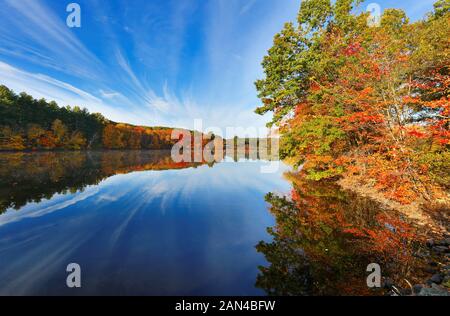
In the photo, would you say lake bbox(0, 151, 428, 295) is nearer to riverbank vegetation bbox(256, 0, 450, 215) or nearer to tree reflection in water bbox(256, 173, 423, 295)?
tree reflection in water bbox(256, 173, 423, 295)

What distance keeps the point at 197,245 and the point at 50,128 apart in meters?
72.8

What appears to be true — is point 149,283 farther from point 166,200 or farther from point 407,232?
Answer: point 407,232

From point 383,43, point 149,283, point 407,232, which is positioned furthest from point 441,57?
point 149,283

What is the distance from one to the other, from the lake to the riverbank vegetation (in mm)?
2902

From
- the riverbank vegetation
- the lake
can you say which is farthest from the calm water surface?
the riverbank vegetation

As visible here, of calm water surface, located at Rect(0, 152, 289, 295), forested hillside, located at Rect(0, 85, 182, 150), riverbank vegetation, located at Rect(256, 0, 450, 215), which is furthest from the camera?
forested hillside, located at Rect(0, 85, 182, 150)

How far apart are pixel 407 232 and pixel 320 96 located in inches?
431

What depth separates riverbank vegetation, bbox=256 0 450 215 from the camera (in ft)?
29.3

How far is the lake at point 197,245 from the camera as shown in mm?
4125

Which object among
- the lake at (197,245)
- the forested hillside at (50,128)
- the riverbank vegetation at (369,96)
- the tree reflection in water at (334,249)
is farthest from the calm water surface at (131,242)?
the forested hillside at (50,128)

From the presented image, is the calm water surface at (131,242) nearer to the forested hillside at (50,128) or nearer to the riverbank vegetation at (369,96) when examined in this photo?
the riverbank vegetation at (369,96)

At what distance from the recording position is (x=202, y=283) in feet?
13.6

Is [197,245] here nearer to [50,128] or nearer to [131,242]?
[131,242]

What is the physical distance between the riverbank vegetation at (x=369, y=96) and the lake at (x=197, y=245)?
9.52 feet
